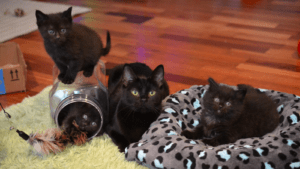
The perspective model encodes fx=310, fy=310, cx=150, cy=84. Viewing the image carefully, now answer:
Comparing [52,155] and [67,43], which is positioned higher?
[67,43]

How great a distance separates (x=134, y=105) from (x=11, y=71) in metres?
1.15

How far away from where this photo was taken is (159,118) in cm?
170

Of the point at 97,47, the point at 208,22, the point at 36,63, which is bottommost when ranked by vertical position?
the point at 36,63

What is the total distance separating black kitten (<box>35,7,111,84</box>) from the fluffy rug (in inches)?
67.8

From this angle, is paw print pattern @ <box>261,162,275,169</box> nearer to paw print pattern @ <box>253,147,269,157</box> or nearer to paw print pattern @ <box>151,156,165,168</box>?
paw print pattern @ <box>253,147,269,157</box>

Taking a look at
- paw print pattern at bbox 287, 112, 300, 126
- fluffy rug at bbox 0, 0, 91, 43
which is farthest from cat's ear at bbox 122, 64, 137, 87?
fluffy rug at bbox 0, 0, 91, 43

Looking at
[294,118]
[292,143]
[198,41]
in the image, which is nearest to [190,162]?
[292,143]

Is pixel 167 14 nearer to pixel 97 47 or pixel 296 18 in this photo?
pixel 296 18

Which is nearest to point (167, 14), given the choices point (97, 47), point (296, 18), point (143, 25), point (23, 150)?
point (143, 25)

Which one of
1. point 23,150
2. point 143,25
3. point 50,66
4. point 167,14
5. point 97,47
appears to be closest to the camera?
point 23,150

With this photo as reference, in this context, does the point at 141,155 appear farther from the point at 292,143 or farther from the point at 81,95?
the point at 292,143

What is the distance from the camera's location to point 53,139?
5.20 ft

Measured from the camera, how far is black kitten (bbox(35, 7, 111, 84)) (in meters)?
1.61

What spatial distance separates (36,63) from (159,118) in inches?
60.4
